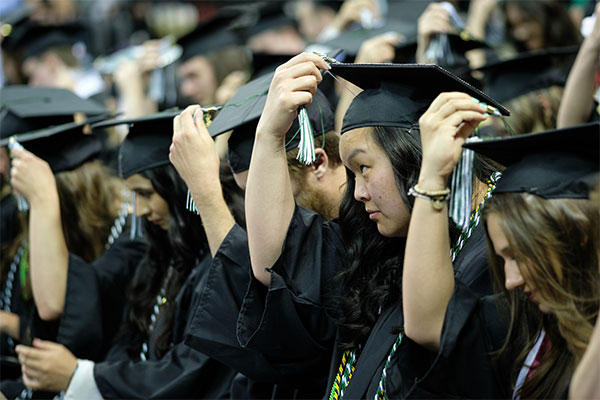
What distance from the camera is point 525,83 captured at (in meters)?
3.68

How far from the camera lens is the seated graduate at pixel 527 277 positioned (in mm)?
1552

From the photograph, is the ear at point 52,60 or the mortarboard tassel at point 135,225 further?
the ear at point 52,60

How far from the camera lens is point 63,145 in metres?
3.37

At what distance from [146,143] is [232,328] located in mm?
878

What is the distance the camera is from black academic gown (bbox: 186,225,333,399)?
7.64 feet

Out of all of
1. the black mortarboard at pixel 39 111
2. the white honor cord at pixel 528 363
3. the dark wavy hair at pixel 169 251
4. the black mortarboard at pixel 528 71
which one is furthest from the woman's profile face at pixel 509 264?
the black mortarboard at pixel 39 111

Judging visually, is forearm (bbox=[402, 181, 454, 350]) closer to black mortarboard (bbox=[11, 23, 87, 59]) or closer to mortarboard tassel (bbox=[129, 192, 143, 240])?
mortarboard tassel (bbox=[129, 192, 143, 240])

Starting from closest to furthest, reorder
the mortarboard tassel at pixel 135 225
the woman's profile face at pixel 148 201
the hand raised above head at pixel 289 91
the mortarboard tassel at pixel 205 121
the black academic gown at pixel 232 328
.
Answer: the hand raised above head at pixel 289 91, the black academic gown at pixel 232 328, the mortarboard tassel at pixel 205 121, the woman's profile face at pixel 148 201, the mortarboard tassel at pixel 135 225

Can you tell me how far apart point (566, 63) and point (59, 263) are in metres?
2.42

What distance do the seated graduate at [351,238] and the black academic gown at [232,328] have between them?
0.36ft

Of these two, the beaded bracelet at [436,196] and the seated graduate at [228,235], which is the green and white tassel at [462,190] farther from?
the seated graduate at [228,235]

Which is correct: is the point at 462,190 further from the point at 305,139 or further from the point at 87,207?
the point at 87,207

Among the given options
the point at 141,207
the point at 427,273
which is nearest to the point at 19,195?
the point at 141,207

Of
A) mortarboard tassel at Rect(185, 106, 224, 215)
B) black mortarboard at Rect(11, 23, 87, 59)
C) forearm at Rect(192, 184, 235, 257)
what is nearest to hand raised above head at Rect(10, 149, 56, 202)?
mortarboard tassel at Rect(185, 106, 224, 215)
